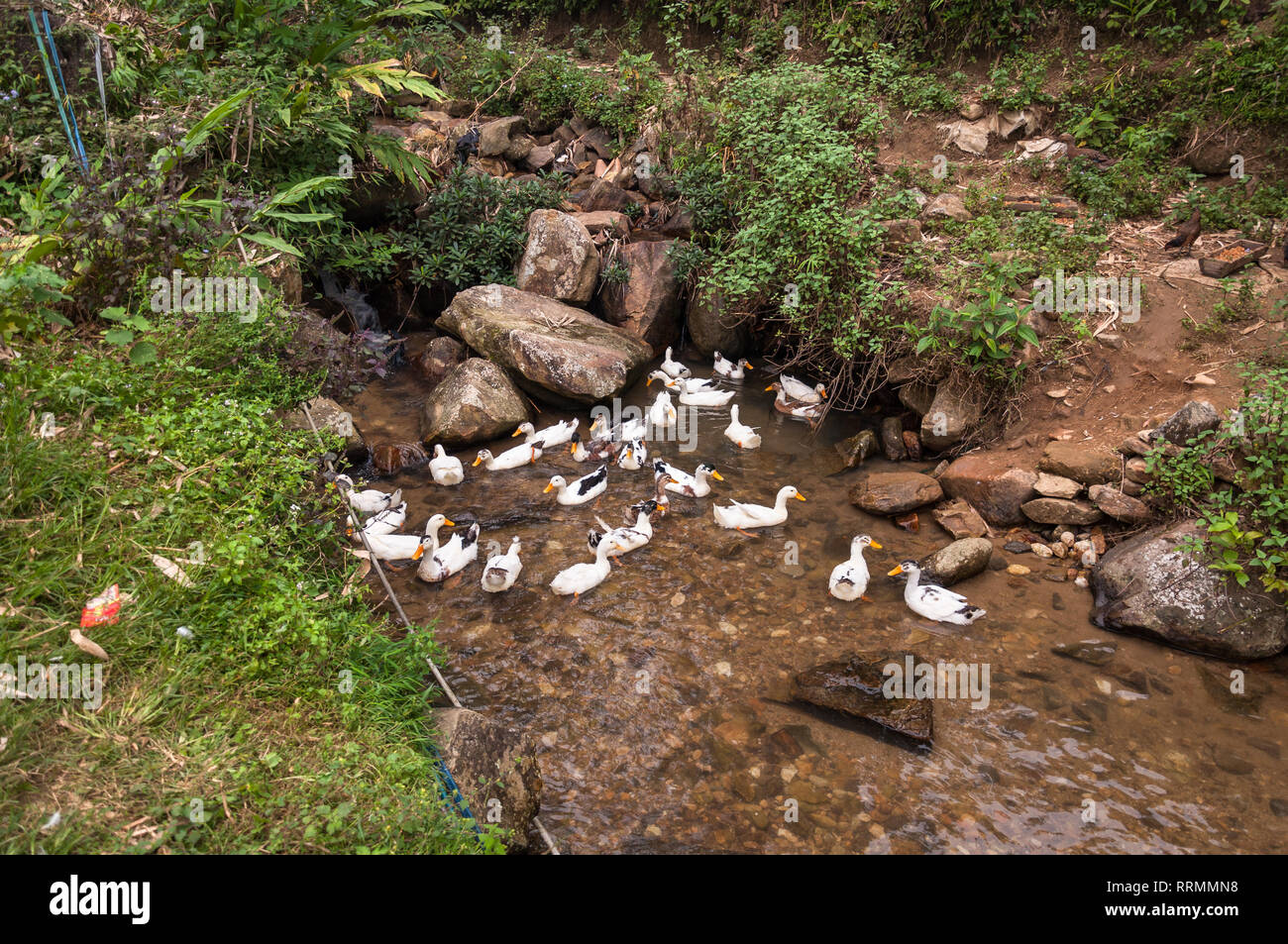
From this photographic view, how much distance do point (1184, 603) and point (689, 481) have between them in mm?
4429

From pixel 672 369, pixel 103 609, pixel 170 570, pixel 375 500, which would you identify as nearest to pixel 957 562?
pixel 672 369

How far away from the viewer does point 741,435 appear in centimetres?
887

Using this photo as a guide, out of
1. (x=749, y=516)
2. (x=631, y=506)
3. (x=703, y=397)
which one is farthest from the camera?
(x=703, y=397)

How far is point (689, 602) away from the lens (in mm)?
6352

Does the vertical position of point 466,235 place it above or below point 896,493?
above

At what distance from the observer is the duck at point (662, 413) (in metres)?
9.13

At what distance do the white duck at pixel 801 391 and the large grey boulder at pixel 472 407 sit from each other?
3292mm

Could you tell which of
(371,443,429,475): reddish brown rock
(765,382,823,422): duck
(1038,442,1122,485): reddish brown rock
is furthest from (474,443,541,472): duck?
(1038,442,1122,485): reddish brown rock

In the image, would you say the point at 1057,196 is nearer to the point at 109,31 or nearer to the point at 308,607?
the point at 308,607

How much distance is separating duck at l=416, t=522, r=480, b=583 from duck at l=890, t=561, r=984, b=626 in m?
3.86

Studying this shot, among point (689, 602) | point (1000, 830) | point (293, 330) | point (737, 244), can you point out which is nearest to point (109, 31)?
point (293, 330)

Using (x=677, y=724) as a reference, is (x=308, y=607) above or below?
above

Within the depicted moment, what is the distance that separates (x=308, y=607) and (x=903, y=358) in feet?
22.0

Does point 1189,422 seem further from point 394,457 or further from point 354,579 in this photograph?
point 394,457
